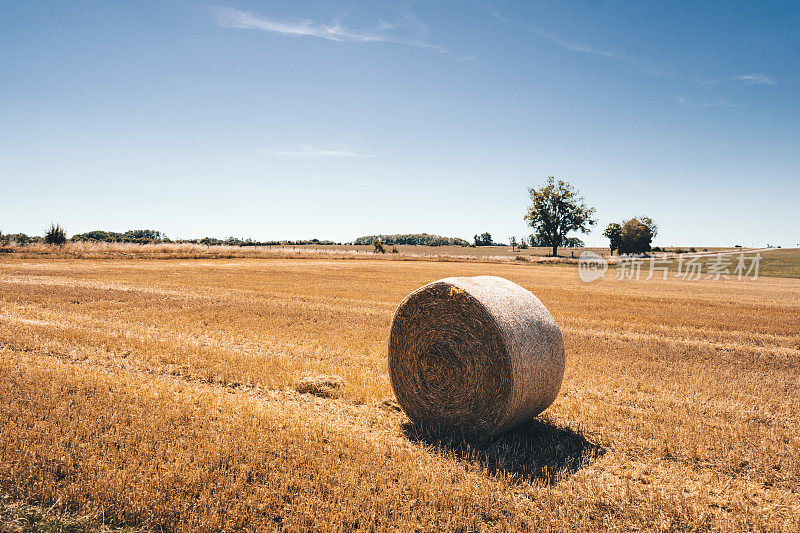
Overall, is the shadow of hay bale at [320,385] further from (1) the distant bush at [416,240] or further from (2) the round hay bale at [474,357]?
(1) the distant bush at [416,240]

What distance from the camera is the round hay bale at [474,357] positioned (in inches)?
226

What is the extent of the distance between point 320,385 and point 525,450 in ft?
11.5

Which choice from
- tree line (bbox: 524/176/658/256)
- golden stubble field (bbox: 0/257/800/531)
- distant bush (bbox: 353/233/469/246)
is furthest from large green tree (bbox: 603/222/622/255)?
golden stubble field (bbox: 0/257/800/531)

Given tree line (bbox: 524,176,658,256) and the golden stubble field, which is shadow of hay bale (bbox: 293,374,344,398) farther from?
tree line (bbox: 524,176,658,256)

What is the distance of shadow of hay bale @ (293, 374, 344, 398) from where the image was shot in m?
7.32

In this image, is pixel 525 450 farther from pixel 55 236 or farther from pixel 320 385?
pixel 55 236

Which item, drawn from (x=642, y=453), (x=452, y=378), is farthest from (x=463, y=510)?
(x=642, y=453)

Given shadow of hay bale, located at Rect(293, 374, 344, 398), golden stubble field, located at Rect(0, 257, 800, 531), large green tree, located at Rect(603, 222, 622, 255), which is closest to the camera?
golden stubble field, located at Rect(0, 257, 800, 531)

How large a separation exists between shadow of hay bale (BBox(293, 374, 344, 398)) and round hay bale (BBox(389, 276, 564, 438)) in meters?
1.21

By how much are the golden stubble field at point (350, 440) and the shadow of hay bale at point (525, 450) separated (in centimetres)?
3

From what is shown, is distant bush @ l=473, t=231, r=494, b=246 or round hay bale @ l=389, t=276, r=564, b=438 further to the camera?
distant bush @ l=473, t=231, r=494, b=246

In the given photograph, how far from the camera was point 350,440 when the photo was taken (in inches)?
217

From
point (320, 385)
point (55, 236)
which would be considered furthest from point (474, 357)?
point (55, 236)

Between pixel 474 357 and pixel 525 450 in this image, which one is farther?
pixel 474 357
